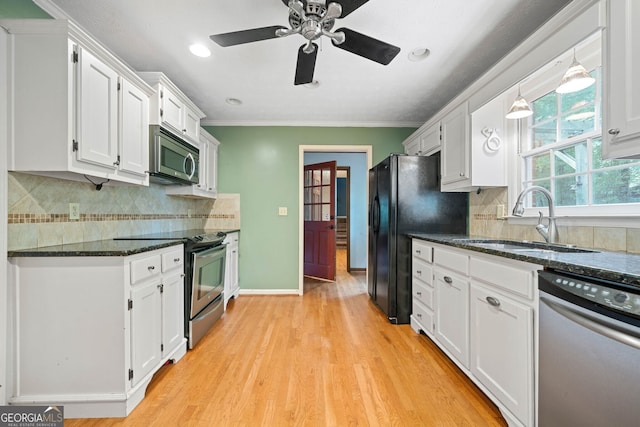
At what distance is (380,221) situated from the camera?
296 centimetres

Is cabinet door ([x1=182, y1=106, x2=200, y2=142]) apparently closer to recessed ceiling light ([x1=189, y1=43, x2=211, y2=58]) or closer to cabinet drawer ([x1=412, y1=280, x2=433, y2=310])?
recessed ceiling light ([x1=189, y1=43, x2=211, y2=58])

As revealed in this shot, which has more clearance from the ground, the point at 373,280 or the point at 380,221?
the point at 380,221

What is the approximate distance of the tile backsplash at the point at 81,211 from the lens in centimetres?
145

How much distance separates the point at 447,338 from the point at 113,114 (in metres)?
2.71

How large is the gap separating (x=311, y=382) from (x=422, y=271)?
1.31 m

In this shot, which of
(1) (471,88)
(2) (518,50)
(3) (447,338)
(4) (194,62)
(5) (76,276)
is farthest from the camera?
(4) (194,62)

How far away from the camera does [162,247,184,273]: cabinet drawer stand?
1.83m

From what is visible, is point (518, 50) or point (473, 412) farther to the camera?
point (518, 50)

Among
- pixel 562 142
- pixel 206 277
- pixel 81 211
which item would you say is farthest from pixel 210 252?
pixel 562 142

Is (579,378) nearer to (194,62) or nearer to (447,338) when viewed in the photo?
(447,338)

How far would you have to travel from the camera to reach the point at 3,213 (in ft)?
4.44

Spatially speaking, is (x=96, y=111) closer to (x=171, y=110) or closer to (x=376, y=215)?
(x=171, y=110)

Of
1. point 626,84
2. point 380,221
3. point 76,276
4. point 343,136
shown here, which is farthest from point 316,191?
point 626,84

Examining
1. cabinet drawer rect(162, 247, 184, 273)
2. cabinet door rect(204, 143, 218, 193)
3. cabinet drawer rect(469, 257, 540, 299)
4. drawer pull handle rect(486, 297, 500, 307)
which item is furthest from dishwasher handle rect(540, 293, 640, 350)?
cabinet door rect(204, 143, 218, 193)
